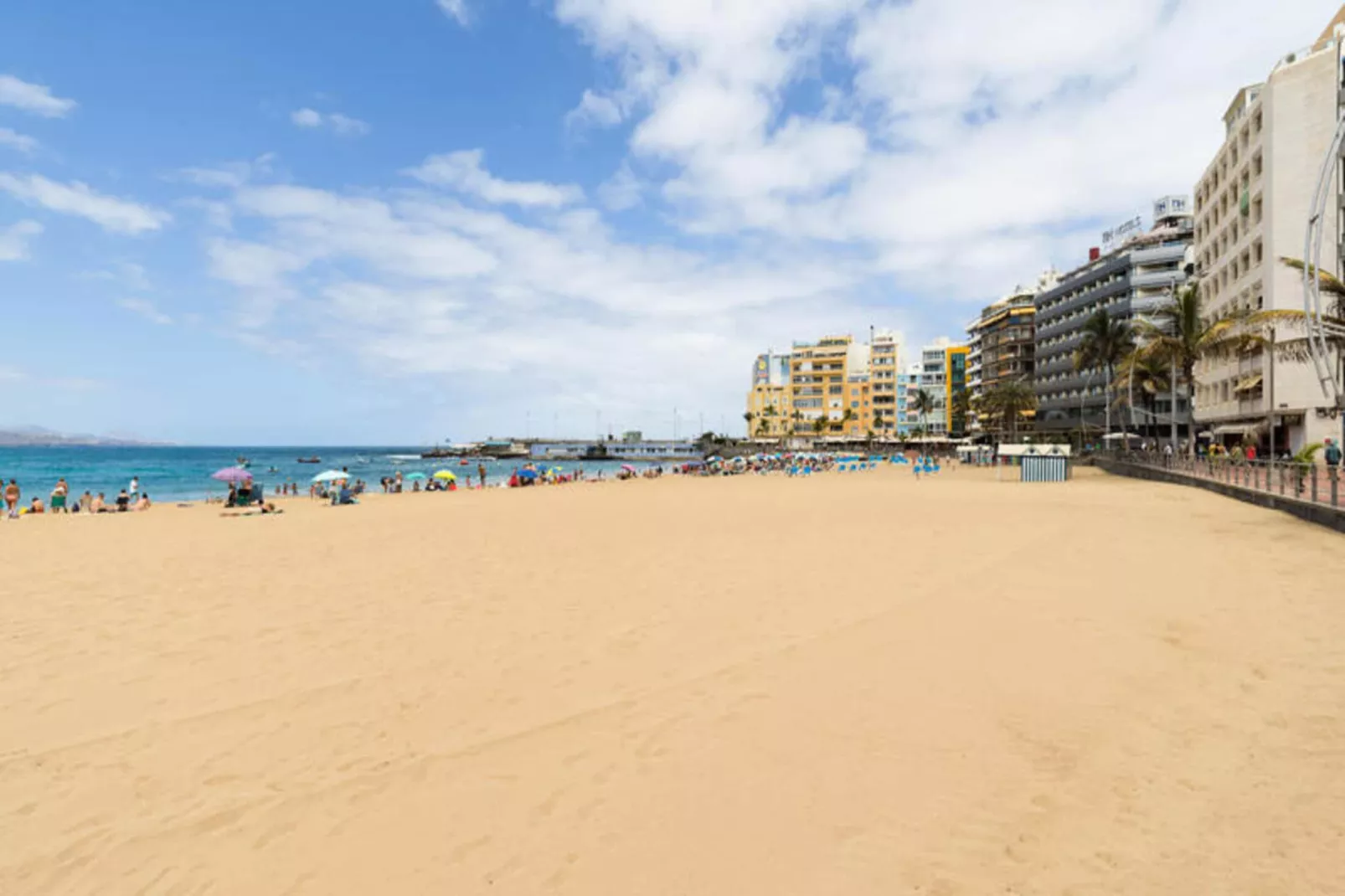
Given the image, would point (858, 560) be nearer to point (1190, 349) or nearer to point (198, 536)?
point (198, 536)

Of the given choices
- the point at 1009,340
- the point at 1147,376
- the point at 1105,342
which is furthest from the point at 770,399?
the point at 1147,376

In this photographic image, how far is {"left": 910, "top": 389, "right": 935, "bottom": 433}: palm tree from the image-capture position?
4909 inches


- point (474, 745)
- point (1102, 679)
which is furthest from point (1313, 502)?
point (474, 745)

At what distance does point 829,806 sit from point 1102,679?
390 cm

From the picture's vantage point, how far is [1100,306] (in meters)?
78.8

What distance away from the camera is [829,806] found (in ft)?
15.1

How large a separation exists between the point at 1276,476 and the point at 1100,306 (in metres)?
68.7

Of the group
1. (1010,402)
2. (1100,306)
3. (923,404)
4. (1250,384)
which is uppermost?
(1100,306)

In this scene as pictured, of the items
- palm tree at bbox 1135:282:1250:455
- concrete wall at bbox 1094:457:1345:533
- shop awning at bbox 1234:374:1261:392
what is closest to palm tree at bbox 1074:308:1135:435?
shop awning at bbox 1234:374:1261:392

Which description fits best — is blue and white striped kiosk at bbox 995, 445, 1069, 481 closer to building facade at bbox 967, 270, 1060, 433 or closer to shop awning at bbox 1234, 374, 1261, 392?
shop awning at bbox 1234, 374, 1261, 392

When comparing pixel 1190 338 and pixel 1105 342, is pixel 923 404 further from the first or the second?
pixel 1190 338

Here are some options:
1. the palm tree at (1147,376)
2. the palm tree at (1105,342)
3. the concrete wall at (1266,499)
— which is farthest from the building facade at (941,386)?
the concrete wall at (1266,499)

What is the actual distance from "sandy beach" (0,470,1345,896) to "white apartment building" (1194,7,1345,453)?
32.8 meters

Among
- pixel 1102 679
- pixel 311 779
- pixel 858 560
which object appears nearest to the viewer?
pixel 311 779
